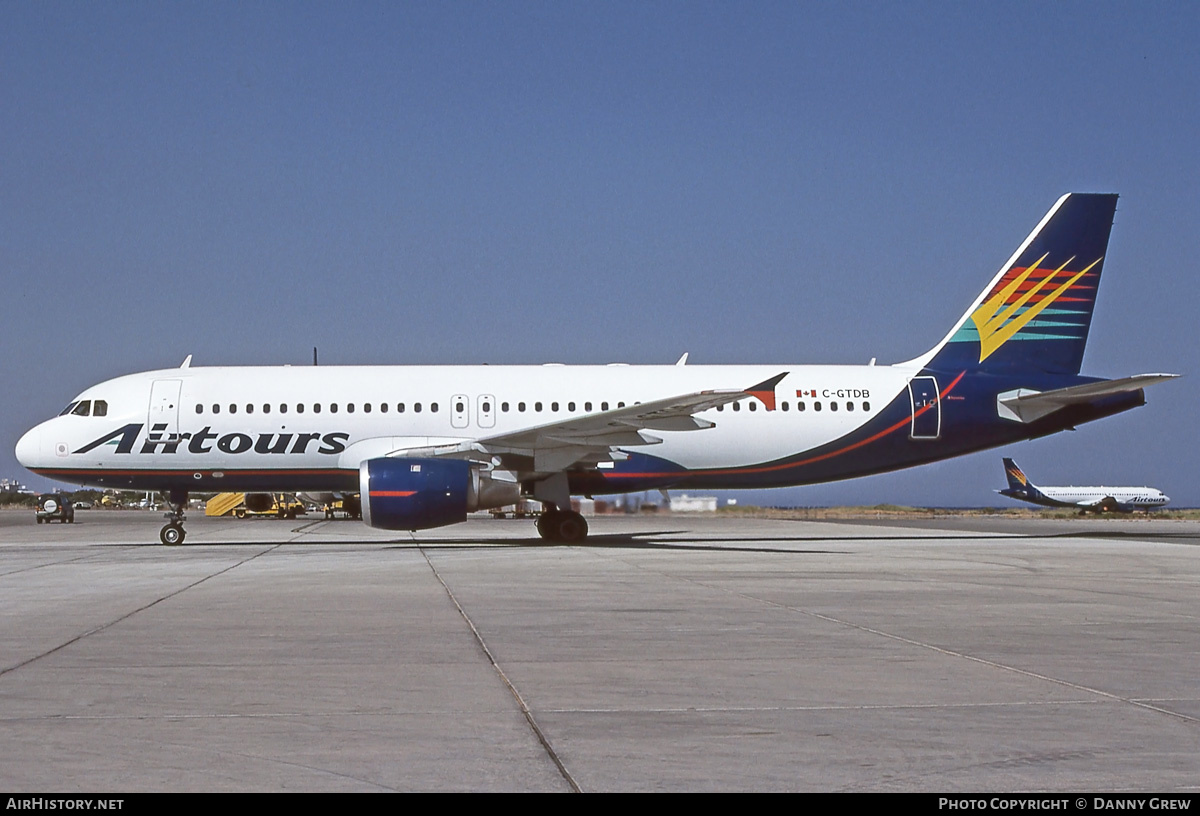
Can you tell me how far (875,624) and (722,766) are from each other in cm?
521

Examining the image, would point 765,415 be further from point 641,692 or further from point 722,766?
point 722,766

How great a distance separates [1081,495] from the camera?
266ft

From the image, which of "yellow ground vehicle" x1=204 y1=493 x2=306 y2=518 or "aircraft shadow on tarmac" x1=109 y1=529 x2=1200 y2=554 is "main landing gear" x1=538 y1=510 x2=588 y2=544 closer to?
"aircraft shadow on tarmac" x1=109 y1=529 x2=1200 y2=554

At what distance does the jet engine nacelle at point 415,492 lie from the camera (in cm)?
2005

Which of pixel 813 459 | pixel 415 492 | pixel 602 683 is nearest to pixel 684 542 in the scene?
pixel 813 459

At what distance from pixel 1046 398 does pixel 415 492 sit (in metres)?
13.2

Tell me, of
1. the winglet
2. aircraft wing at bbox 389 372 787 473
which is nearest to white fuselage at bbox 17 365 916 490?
the winglet

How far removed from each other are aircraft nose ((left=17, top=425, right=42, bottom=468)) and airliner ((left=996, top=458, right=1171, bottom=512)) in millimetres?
66456

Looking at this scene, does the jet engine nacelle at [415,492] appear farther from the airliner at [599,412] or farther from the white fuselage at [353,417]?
the white fuselage at [353,417]

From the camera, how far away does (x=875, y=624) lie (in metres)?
9.52

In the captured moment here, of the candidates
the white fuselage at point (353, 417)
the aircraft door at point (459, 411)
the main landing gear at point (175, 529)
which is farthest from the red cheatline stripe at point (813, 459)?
the main landing gear at point (175, 529)

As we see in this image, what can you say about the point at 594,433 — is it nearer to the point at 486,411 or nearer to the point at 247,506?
the point at 486,411
